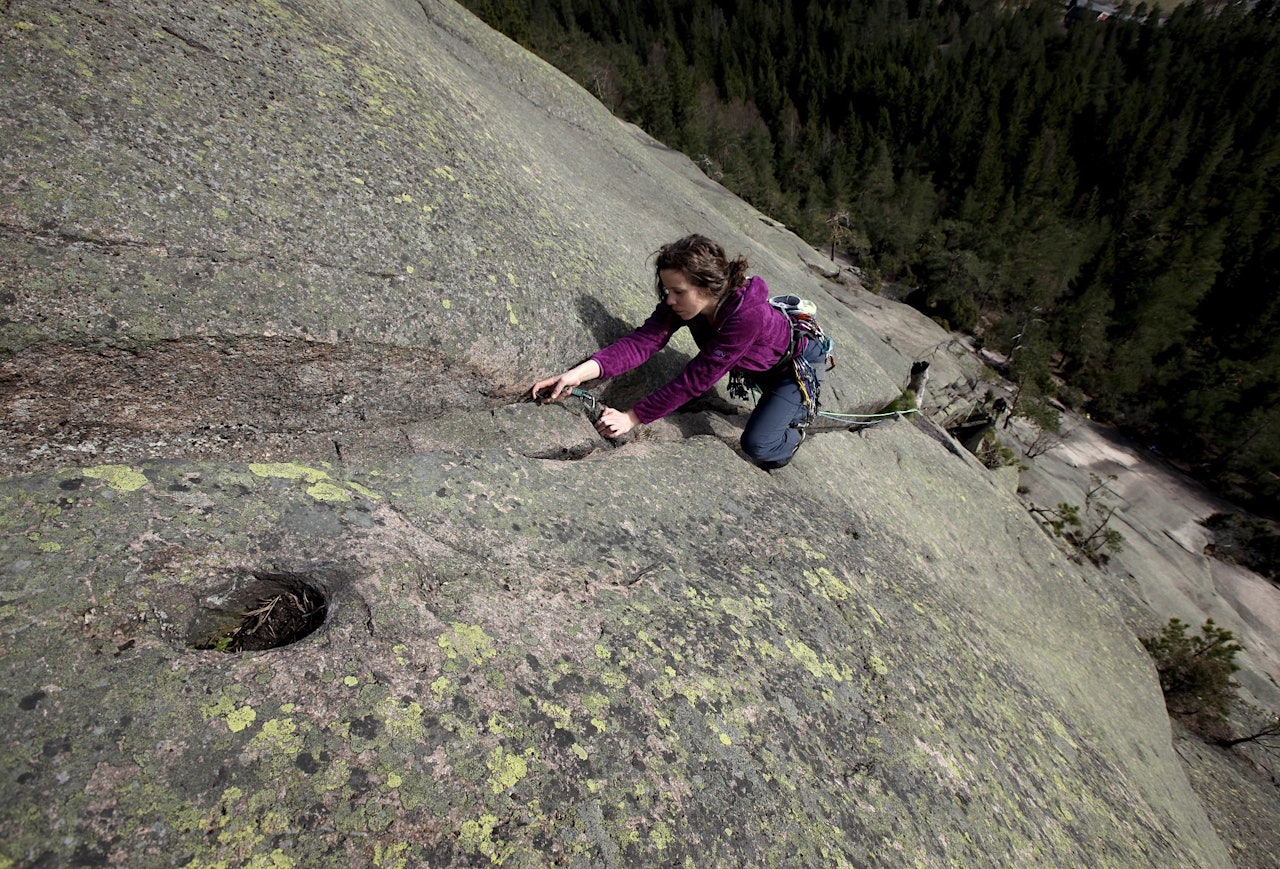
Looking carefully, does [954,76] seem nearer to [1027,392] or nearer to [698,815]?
[1027,392]

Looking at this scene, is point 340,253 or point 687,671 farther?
point 340,253

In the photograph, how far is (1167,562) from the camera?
2702 centimetres

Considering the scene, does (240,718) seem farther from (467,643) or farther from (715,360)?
(715,360)

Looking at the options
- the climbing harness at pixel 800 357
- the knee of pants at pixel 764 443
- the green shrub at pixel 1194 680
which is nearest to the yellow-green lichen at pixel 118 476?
the knee of pants at pixel 764 443

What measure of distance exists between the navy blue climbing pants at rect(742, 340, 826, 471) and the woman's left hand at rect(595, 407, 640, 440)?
3.90 ft

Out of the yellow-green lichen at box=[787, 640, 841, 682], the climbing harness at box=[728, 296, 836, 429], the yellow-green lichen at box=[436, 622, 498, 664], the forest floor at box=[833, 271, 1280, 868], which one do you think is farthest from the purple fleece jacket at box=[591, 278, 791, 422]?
the forest floor at box=[833, 271, 1280, 868]

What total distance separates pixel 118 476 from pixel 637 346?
3342mm

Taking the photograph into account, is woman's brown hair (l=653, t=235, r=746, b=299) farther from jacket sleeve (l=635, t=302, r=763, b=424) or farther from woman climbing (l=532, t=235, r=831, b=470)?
jacket sleeve (l=635, t=302, r=763, b=424)

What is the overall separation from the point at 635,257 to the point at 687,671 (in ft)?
16.3

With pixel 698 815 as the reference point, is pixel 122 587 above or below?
above

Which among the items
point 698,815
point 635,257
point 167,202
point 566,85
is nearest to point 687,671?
point 698,815

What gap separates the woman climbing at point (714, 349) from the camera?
4512 millimetres

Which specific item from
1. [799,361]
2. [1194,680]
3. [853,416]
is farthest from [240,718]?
[1194,680]

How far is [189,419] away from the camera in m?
3.36
